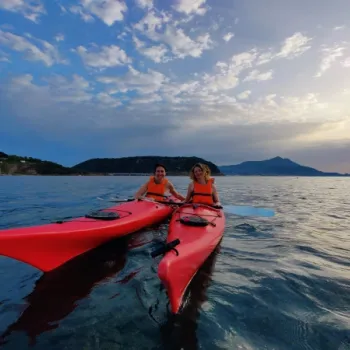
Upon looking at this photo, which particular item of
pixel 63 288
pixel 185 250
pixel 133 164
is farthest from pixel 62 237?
pixel 133 164

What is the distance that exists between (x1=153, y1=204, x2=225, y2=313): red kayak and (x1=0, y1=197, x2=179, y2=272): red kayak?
128 centimetres

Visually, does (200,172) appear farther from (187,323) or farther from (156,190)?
(187,323)

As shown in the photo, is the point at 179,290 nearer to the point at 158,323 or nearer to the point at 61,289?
the point at 158,323

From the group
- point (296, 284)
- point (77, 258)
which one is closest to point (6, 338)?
point (77, 258)

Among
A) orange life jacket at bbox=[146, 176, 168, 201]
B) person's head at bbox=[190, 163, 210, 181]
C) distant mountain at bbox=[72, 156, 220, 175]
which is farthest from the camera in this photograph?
distant mountain at bbox=[72, 156, 220, 175]

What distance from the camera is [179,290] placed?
10.7 feet

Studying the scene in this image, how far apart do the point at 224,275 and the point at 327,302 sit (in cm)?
160

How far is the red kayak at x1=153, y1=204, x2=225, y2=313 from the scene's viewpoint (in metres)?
3.11

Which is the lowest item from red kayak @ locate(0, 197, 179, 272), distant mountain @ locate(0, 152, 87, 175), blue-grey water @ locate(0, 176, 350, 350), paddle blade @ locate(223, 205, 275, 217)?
blue-grey water @ locate(0, 176, 350, 350)

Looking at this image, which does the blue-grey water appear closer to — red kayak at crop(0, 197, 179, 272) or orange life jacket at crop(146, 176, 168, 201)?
red kayak at crop(0, 197, 179, 272)

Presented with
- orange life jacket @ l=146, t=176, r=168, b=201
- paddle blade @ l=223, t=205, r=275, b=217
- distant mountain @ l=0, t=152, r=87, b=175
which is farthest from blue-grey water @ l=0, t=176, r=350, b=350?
distant mountain @ l=0, t=152, r=87, b=175

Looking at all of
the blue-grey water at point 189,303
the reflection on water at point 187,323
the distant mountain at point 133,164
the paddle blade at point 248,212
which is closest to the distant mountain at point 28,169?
the distant mountain at point 133,164

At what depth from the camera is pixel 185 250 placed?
3756 millimetres

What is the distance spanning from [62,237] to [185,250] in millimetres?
2282
